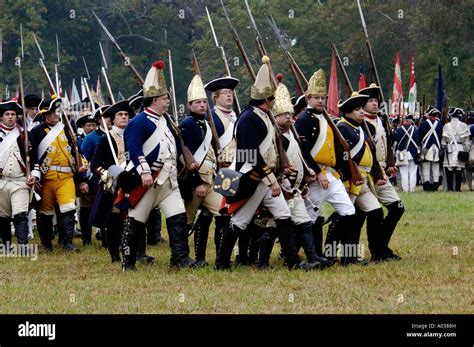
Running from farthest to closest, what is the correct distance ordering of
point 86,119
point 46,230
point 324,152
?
point 86,119, point 46,230, point 324,152

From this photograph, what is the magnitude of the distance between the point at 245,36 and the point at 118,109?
39.7 m

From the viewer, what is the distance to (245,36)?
170ft

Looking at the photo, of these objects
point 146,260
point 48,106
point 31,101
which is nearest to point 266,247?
point 146,260

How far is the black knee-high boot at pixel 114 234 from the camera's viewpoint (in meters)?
12.2

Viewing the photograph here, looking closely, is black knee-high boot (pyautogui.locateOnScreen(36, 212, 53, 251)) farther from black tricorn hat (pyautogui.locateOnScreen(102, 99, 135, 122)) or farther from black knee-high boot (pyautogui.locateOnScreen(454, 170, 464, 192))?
black knee-high boot (pyautogui.locateOnScreen(454, 170, 464, 192))

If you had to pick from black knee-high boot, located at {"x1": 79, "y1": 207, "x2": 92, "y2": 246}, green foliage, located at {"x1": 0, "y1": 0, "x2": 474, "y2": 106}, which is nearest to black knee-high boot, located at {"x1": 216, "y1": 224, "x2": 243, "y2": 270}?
black knee-high boot, located at {"x1": 79, "y1": 207, "x2": 92, "y2": 246}

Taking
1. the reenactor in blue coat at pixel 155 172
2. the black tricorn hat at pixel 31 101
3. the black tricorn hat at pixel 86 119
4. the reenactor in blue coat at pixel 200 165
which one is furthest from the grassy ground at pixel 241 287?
the black tricorn hat at pixel 31 101

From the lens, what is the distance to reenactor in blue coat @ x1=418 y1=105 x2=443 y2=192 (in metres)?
23.9

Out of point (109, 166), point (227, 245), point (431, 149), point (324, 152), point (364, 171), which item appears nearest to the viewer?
point (227, 245)

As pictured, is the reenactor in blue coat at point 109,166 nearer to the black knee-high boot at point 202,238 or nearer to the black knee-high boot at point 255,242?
the black knee-high boot at point 202,238

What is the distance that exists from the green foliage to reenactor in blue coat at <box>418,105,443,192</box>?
9327mm

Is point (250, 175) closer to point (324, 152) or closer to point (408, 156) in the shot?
point (324, 152)

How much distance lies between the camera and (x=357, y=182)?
1122cm
